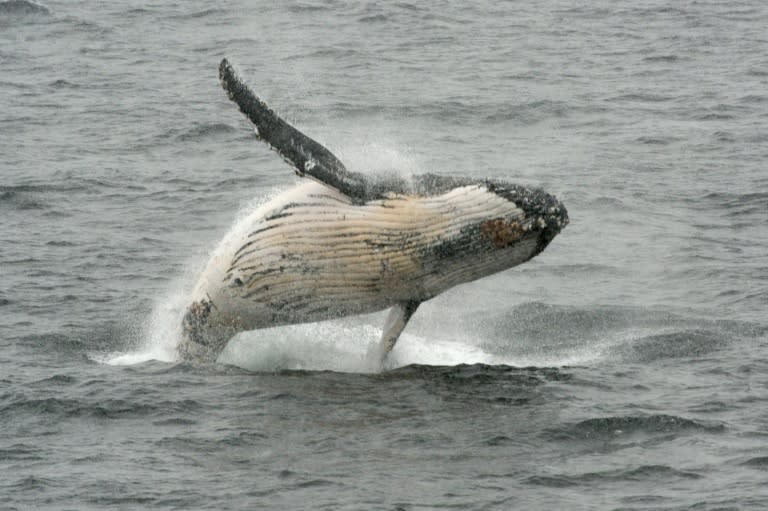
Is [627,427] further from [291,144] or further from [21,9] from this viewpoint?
[21,9]

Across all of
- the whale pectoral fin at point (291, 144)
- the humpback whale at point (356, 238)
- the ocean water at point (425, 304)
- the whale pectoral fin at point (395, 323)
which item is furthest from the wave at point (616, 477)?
the whale pectoral fin at point (291, 144)

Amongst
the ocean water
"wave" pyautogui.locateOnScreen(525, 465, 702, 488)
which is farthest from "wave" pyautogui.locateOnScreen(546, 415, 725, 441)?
"wave" pyautogui.locateOnScreen(525, 465, 702, 488)

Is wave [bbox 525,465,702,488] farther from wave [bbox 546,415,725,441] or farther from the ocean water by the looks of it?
wave [bbox 546,415,725,441]

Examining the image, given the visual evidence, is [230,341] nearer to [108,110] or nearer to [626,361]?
[626,361]

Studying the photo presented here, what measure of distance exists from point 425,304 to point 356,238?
4814 millimetres

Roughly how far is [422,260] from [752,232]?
894cm

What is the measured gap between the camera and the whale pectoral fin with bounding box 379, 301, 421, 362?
1659 cm

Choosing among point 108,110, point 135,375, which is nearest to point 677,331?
point 135,375

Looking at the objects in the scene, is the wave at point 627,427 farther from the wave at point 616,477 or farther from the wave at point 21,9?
the wave at point 21,9

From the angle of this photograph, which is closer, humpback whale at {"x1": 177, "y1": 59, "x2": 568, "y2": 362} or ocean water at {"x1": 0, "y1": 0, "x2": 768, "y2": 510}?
ocean water at {"x1": 0, "y1": 0, "x2": 768, "y2": 510}

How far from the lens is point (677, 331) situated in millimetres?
18812

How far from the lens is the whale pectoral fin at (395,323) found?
16.6m

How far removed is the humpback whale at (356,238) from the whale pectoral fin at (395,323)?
2 cm

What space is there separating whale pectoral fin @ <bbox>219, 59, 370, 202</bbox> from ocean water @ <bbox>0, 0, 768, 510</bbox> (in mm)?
621
